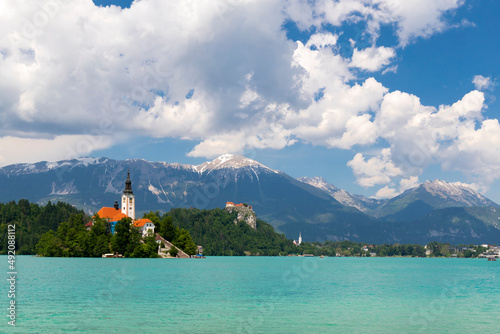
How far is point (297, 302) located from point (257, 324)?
1692 centimetres

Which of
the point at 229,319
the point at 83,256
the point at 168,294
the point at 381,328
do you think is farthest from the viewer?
the point at 83,256

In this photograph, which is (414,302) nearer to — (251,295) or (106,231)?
(251,295)

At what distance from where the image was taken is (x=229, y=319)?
44.1 metres

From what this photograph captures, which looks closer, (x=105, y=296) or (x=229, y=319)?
(x=229, y=319)

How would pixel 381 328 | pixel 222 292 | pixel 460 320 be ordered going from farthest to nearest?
1. pixel 222 292
2. pixel 460 320
3. pixel 381 328

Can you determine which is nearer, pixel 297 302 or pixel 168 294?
pixel 297 302

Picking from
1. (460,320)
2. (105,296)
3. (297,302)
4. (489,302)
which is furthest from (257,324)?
(489,302)

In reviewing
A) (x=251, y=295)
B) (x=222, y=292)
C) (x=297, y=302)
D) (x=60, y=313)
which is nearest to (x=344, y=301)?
(x=297, y=302)

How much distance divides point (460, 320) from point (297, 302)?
18.1 metres

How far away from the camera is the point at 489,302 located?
6388 cm

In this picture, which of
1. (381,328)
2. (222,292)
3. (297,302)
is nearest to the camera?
(381,328)

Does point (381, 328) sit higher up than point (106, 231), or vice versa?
point (106, 231)

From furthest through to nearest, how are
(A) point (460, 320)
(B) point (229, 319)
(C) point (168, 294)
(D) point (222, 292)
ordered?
(D) point (222, 292) < (C) point (168, 294) < (A) point (460, 320) < (B) point (229, 319)

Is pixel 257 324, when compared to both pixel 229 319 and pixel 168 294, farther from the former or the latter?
pixel 168 294
